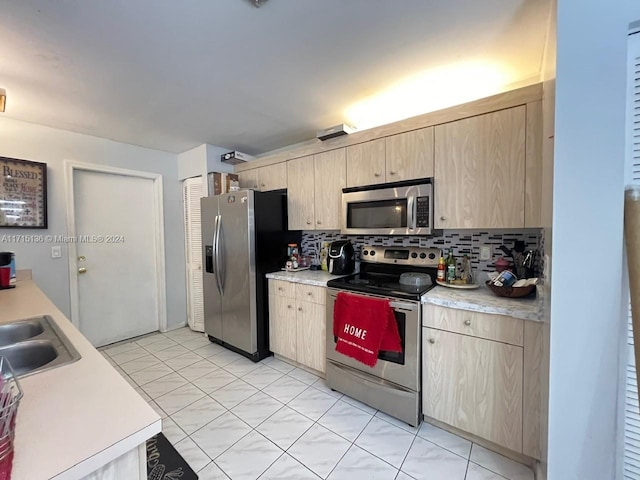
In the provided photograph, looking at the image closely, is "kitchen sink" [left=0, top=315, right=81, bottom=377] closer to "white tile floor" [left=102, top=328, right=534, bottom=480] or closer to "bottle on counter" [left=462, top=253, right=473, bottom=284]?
"white tile floor" [left=102, top=328, right=534, bottom=480]

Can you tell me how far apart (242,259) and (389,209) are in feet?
4.89

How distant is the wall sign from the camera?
238 cm

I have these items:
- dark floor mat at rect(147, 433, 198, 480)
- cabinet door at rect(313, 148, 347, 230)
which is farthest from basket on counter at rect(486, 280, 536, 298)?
dark floor mat at rect(147, 433, 198, 480)

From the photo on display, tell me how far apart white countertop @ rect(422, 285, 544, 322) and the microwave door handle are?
490 millimetres

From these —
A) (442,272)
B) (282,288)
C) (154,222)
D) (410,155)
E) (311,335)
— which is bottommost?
(311,335)

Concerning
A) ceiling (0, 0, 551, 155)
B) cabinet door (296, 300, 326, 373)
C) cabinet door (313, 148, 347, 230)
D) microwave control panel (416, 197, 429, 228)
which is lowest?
cabinet door (296, 300, 326, 373)

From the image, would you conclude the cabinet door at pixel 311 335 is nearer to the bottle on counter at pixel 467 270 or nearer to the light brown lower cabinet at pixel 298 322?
the light brown lower cabinet at pixel 298 322

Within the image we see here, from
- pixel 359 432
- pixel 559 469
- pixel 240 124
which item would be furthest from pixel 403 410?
pixel 240 124

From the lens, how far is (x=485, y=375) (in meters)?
1.55

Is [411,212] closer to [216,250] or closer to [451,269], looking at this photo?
[451,269]

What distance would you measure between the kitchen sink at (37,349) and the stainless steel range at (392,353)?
5.11ft

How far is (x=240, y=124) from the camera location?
261cm

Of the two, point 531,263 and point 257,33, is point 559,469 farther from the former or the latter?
point 257,33

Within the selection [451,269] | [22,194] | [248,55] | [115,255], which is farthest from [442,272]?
[22,194]
